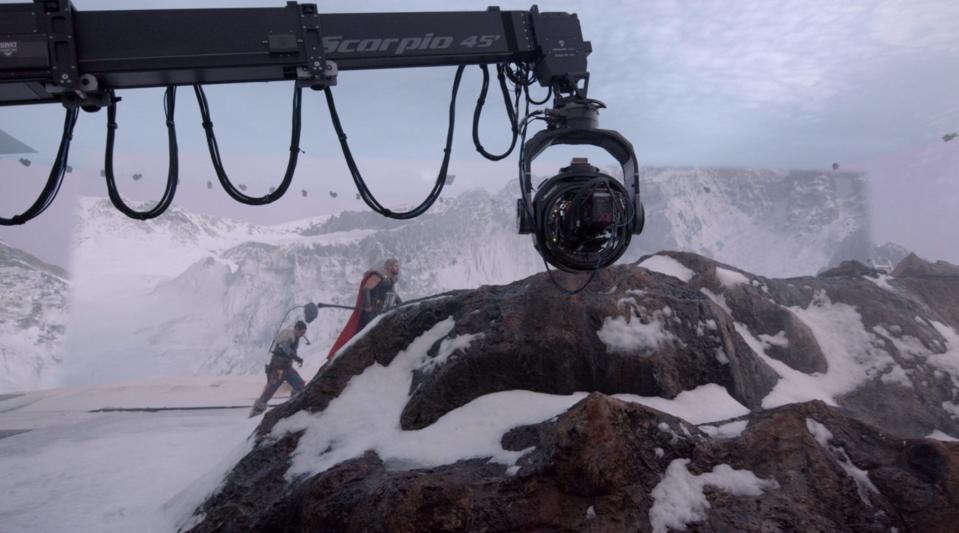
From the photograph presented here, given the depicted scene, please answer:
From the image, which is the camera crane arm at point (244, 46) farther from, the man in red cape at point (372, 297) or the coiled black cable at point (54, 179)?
the man in red cape at point (372, 297)

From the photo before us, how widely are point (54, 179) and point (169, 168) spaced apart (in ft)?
2.13

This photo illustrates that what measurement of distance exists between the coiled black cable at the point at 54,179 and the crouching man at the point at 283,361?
731cm

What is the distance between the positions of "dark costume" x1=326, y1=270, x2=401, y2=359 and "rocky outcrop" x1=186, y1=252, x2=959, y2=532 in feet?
13.2

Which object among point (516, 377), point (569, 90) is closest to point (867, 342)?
point (516, 377)

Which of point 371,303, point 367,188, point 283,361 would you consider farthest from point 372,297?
point 367,188

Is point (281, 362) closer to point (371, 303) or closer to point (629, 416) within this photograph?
point (371, 303)

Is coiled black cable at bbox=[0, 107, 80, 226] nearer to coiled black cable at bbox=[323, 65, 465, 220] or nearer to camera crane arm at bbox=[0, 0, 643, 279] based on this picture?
camera crane arm at bbox=[0, 0, 643, 279]

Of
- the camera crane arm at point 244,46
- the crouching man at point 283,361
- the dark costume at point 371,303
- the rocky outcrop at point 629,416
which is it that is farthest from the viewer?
the crouching man at point 283,361

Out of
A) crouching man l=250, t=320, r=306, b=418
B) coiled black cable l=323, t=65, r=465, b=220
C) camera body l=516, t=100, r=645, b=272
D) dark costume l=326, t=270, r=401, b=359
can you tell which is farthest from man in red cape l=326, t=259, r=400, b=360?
camera body l=516, t=100, r=645, b=272

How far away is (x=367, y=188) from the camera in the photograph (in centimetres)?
393

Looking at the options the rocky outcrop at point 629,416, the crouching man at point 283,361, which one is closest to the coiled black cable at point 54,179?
the rocky outcrop at point 629,416

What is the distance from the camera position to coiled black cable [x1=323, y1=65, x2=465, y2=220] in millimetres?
3871

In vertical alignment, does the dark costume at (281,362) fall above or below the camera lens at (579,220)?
below

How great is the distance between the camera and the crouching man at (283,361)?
10383 millimetres
